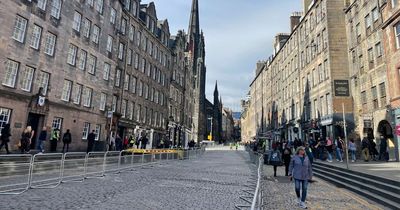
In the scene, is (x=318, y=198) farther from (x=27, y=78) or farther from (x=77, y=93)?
(x=77, y=93)

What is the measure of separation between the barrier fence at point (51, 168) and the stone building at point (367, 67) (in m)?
19.9

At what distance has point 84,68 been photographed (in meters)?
24.1

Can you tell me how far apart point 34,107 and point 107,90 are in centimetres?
940

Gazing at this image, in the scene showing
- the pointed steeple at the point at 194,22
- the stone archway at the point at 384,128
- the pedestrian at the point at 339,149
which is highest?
the pointed steeple at the point at 194,22

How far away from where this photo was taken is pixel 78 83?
23359 millimetres

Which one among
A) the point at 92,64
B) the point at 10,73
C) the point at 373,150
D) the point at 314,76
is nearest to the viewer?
the point at 10,73

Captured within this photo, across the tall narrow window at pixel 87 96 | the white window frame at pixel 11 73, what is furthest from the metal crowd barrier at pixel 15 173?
the tall narrow window at pixel 87 96

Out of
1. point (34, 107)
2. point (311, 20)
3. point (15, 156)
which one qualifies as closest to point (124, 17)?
point (34, 107)

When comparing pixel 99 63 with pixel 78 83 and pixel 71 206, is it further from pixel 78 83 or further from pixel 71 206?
pixel 71 206

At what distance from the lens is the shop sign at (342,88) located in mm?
27219

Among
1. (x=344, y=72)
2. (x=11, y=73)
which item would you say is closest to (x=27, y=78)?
(x=11, y=73)

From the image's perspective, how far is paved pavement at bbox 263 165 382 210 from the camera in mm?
8438

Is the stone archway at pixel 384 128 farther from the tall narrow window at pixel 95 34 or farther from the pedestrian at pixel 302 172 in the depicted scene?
the tall narrow window at pixel 95 34

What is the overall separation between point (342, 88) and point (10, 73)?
2865 cm
